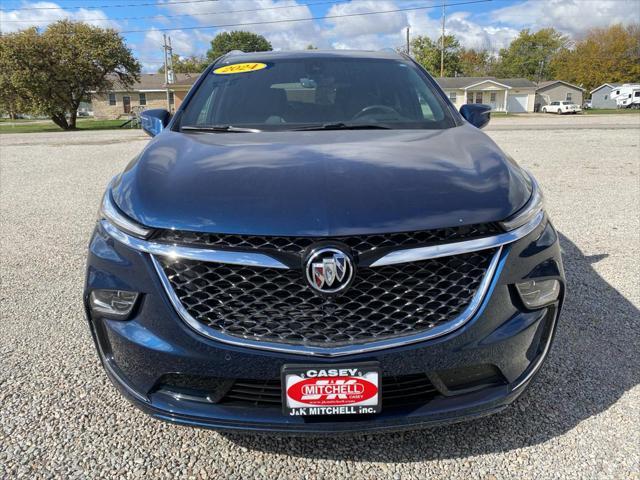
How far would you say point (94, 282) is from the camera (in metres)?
1.90

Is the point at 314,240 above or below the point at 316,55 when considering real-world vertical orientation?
below

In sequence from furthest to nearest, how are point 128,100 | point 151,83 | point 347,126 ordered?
point 151,83
point 128,100
point 347,126

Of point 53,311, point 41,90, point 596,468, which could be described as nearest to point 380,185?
point 596,468

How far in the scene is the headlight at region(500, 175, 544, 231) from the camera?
187 centimetres

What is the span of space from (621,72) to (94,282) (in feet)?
279

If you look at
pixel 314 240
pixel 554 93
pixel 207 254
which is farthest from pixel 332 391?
pixel 554 93

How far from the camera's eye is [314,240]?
172 centimetres

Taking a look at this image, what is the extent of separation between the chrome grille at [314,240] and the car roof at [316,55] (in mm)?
2178

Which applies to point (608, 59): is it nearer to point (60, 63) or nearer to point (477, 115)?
point (60, 63)

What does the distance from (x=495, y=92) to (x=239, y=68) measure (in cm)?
6235

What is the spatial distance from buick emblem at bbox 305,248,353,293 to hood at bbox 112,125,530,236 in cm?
7

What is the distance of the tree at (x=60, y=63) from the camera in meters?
32.0

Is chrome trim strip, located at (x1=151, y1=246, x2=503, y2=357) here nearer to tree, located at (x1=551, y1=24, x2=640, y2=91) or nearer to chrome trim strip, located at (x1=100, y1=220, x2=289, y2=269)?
chrome trim strip, located at (x1=100, y1=220, x2=289, y2=269)

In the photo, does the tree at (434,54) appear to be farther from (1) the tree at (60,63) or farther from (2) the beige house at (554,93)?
(1) the tree at (60,63)
